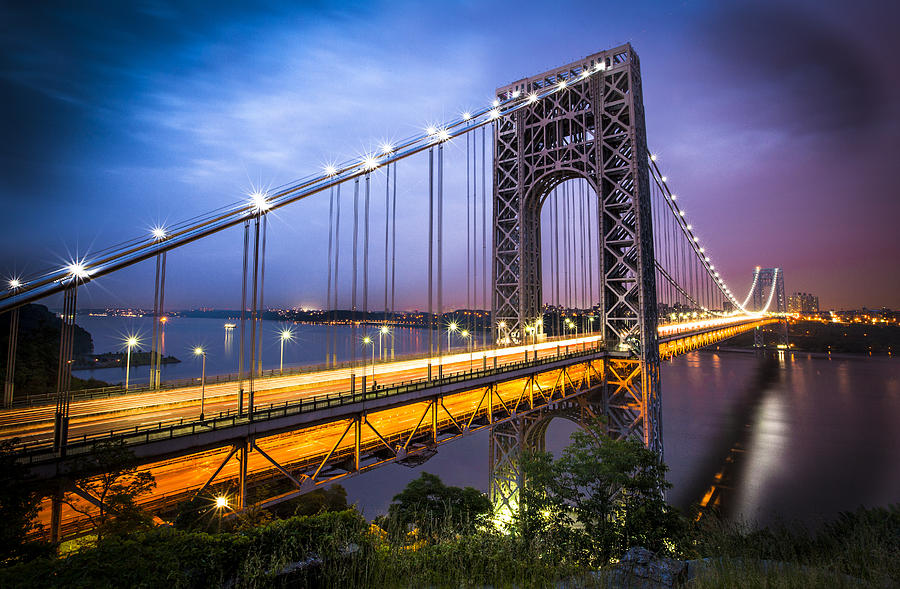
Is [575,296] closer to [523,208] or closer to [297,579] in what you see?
[523,208]

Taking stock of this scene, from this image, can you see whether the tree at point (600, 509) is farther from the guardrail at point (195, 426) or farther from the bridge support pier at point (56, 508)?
the bridge support pier at point (56, 508)

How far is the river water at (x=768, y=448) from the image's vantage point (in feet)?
107

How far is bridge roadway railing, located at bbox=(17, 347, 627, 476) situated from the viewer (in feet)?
29.5

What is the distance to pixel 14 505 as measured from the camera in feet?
25.7

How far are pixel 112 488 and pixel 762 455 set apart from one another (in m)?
54.0

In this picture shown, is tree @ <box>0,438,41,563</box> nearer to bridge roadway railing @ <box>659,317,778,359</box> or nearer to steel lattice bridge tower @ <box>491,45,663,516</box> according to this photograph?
steel lattice bridge tower @ <box>491,45,663,516</box>

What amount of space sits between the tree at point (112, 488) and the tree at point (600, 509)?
970cm

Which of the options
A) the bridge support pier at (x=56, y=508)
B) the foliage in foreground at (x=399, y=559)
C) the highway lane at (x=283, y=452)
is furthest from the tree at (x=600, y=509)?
the bridge support pier at (x=56, y=508)

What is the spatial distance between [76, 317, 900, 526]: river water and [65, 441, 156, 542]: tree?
20088mm

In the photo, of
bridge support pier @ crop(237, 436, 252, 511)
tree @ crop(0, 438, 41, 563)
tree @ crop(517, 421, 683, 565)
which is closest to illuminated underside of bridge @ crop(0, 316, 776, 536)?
bridge support pier @ crop(237, 436, 252, 511)

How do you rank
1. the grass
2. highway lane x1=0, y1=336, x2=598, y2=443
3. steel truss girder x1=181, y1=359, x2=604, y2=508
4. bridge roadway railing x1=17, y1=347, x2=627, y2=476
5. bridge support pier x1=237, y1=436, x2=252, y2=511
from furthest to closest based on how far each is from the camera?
1. highway lane x1=0, y1=336, x2=598, y2=443
2. steel truss girder x1=181, y1=359, x2=604, y2=508
3. bridge support pier x1=237, y1=436, x2=252, y2=511
4. bridge roadway railing x1=17, y1=347, x2=627, y2=476
5. the grass

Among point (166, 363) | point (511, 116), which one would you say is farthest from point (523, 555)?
point (166, 363)

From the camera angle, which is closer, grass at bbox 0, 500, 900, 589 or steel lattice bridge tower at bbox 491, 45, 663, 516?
grass at bbox 0, 500, 900, 589

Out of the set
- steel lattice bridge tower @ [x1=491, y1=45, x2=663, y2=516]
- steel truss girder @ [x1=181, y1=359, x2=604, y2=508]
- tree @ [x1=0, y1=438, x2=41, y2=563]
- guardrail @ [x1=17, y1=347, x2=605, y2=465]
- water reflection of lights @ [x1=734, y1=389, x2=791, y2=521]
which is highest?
steel lattice bridge tower @ [x1=491, y1=45, x2=663, y2=516]
